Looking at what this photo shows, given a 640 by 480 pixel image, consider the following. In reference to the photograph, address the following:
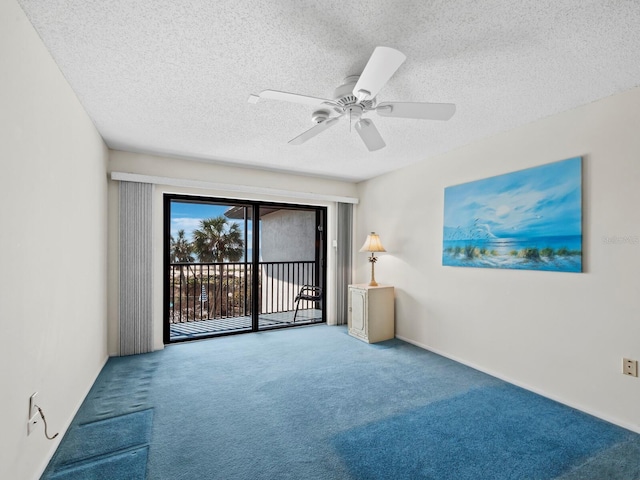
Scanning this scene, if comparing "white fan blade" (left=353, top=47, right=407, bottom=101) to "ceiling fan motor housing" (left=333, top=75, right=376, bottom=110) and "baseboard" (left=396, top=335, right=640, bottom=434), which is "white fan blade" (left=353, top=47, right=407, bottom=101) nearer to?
"ceiling fan motor housing" (left=333, top=75, right=376, bottom=110)

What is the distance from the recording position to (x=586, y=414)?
7.64 ft

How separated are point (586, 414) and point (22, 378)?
352 centimetres

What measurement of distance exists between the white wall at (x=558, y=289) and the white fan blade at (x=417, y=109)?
0.78 metres

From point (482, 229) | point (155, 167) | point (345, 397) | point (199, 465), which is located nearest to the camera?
point (199, 465)

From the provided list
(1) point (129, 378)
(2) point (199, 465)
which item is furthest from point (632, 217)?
(1) point (129, 378)

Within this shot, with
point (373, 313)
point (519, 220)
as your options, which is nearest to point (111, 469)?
point (373, 313)

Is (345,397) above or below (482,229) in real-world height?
below

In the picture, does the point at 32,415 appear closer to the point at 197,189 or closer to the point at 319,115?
the point at 319,115

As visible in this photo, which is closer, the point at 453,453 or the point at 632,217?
the point at 453,453

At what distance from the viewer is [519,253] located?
9.23 ft

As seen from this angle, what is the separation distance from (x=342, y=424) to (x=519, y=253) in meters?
2.09

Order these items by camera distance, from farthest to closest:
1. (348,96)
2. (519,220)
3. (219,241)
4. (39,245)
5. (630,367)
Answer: (219,241) → (519,220) → (630,367) → (348,96) → (39,245)

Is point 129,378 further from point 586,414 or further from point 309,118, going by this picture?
point 586,414

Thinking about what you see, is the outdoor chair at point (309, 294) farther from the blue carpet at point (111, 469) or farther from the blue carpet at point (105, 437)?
the blue carpet at point (111, 469)
